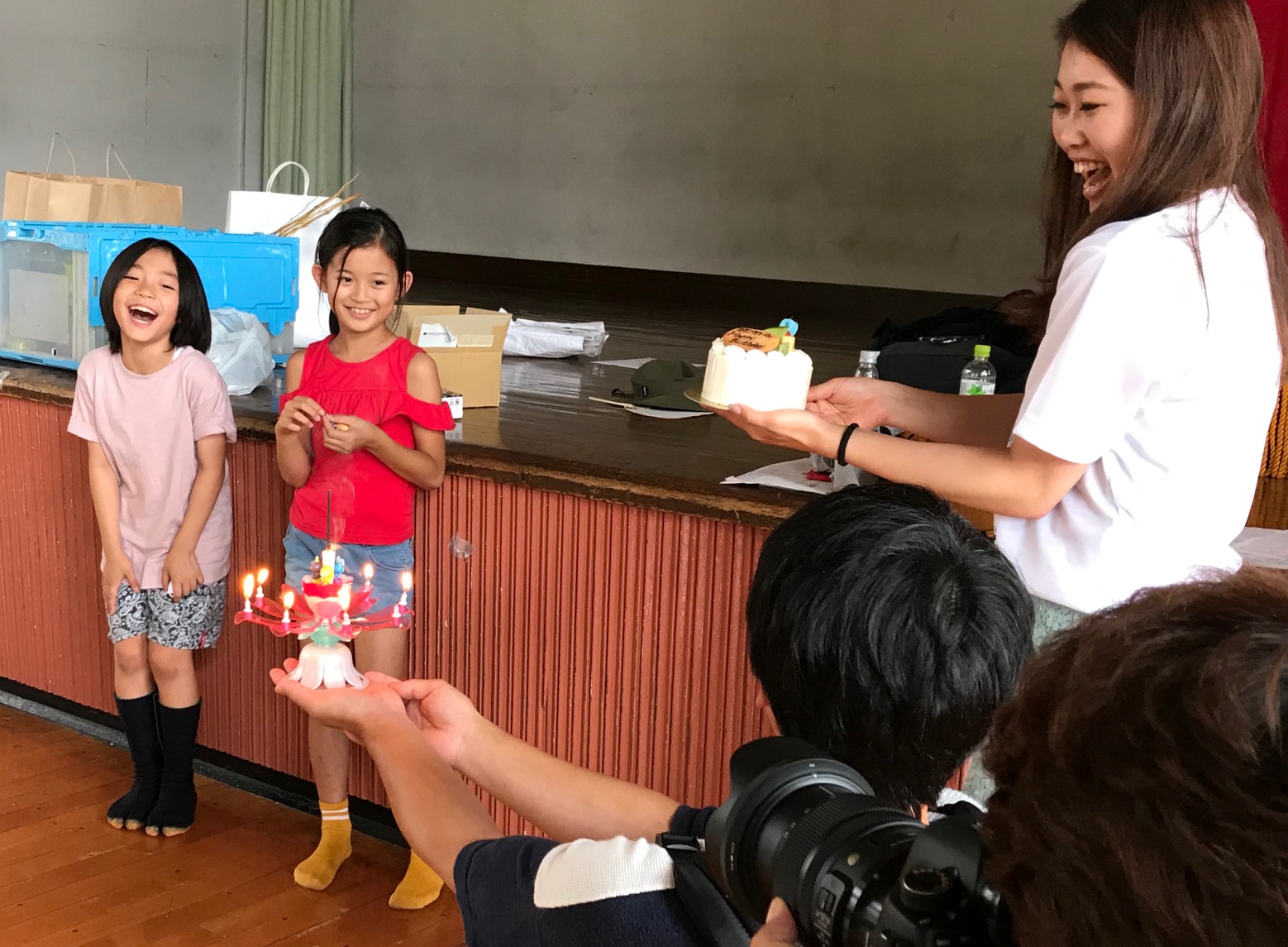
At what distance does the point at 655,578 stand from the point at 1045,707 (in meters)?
1.79

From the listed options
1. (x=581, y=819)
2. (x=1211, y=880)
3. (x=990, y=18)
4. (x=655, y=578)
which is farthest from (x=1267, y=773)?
(x=990, y=18)

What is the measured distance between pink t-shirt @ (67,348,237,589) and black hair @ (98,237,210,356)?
0.12 feet

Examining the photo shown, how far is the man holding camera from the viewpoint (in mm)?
878

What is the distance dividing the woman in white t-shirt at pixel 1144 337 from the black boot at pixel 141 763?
6.18 feet

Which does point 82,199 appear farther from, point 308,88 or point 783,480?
point 308,88

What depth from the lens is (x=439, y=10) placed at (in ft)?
28.2

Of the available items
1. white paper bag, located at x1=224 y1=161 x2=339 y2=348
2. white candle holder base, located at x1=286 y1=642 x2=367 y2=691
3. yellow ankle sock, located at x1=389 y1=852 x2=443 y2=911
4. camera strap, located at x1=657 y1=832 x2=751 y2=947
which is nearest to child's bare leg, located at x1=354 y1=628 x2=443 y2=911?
yellow ankle sock, located at x1=389 y1=852 x2=443 y2=911

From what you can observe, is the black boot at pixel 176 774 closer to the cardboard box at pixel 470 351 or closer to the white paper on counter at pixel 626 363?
the cardboard box at pixel 470 351

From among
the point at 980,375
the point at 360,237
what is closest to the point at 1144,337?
the point at 980,375

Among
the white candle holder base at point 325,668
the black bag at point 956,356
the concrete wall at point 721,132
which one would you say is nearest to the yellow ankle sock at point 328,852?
the white candle holder base at point 325,668

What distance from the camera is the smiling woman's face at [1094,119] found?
4.36ft

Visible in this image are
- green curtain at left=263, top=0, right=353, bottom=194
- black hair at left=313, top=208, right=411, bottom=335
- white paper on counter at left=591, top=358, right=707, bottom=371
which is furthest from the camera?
green curtain at left=263, top=0, right=353, bottom=194

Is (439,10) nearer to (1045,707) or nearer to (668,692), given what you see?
(668,692)

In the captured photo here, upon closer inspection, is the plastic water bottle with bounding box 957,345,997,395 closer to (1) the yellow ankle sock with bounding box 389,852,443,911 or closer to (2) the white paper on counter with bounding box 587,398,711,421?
(2) the white paper on counter with bounding box 587,398,711,421
